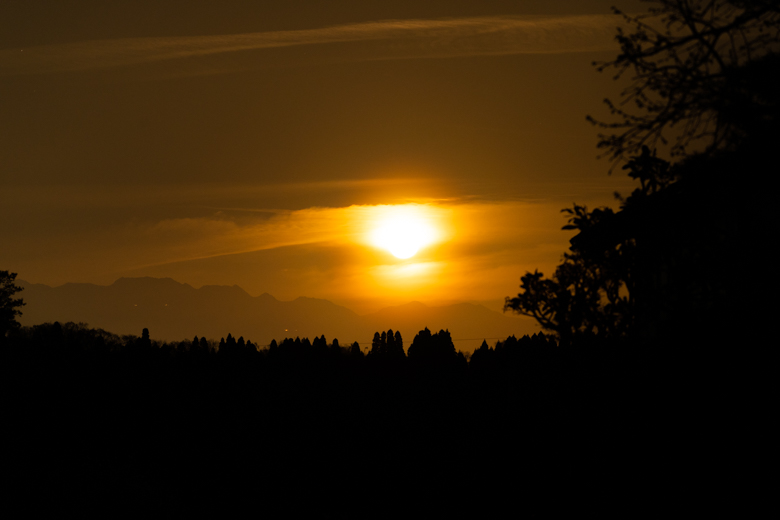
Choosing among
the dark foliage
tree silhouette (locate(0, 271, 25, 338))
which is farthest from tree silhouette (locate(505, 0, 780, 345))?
tree silhouette (locate(0, 271, 25, 338))

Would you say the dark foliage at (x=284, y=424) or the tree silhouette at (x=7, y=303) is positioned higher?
the tree silhouette at (x=7, y=303)

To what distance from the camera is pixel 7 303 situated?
99562 millimetres

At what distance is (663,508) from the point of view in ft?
42.1

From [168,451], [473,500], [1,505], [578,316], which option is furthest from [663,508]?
[168,451]

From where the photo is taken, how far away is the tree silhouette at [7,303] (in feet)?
319

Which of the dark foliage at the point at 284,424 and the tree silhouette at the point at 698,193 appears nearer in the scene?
the tree silhouette at the point at 698,193

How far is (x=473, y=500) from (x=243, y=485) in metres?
18.5

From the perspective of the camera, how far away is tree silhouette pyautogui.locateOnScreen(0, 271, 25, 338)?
9731 centimetres

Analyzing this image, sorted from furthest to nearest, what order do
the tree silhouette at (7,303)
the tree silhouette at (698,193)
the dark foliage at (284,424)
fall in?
the tree silhouette at (7,303) < the dark foliage at (284,424) < the tree silhouette at (698,193)

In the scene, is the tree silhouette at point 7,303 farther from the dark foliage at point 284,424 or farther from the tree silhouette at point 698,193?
the tree silhouette at point 698,193

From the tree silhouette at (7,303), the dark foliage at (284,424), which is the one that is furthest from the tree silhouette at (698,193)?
the tree silhouette at (7,303)

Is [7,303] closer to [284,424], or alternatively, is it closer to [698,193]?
[284,424]

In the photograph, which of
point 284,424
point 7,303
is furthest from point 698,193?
point 7,303

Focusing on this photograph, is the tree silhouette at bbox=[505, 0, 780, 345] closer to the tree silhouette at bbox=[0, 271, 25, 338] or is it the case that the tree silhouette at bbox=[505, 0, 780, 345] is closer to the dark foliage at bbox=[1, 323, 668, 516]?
the dark foliage at bbox=[1, 323, 668, 516]
